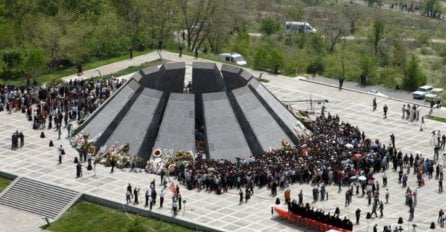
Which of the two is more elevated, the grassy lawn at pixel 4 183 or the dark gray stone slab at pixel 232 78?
the dark gray stone slab at pixel 232 78

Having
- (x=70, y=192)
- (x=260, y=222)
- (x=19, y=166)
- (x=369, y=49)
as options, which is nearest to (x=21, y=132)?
(x=19, y=166)

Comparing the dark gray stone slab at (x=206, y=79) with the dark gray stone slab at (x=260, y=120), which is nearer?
the dark gray stone slab at (x=260, y=120)

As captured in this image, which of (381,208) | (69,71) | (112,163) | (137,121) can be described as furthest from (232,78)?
(69,71)

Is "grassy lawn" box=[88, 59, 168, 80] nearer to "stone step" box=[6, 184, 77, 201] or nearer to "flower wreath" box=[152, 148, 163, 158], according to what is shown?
"flower wreath" box=[152, 148, 163, 158]

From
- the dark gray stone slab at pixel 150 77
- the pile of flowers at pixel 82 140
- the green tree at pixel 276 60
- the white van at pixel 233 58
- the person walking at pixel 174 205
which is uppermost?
the dark gray stone slab at pixel 150 77

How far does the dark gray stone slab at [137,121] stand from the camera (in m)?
83.9

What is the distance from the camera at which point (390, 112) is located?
330 ft


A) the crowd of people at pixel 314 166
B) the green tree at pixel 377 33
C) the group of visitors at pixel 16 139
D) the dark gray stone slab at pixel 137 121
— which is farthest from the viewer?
the green tree at pixel 377 33

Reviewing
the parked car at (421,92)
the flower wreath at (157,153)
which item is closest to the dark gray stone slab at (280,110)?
the flower wreath at (157,153)

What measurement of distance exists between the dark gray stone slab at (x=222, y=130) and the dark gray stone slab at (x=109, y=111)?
6.90m

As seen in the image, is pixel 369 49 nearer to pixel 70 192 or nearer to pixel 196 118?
pixel 196 118

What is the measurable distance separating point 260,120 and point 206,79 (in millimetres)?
5569

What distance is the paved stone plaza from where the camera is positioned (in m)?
72.6

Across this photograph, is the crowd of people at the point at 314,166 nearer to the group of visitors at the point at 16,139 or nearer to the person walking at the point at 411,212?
the person walking at the point at 411,212
